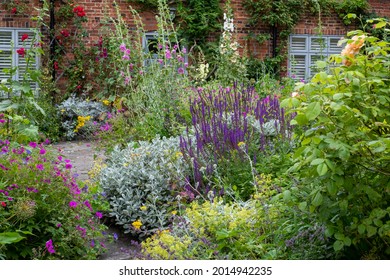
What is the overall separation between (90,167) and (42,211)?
332 centimetres

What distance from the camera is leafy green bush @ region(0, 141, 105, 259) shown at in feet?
12.7

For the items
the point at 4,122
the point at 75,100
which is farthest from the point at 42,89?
the point at 4,122

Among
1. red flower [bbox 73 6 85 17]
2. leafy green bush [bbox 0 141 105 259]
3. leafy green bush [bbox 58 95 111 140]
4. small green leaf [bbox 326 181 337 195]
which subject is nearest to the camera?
small green leaf [bbox 326 181 337 195]

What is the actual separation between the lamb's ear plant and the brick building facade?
899 cm

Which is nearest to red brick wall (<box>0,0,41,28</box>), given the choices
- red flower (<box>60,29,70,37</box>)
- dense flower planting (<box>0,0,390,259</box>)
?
red flower (<box>60,29,70,37</box>)

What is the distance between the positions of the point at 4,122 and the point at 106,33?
23.1 ft

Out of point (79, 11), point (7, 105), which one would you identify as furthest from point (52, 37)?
point (7, 105)

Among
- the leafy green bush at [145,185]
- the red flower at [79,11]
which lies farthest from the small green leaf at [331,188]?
the red flower at [79,11]

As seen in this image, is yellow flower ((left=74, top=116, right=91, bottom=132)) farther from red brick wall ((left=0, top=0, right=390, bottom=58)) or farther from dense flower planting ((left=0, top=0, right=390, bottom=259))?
dense flower planting ((left=0, top=0, right=390, bottom=259))

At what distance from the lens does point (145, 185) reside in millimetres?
5180

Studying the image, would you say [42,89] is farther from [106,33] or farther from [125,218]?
[125,218]

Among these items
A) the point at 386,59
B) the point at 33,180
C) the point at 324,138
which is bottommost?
the point at 33,180

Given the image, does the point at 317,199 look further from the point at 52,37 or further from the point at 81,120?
the point at 52,37

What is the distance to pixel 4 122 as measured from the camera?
555 cm
